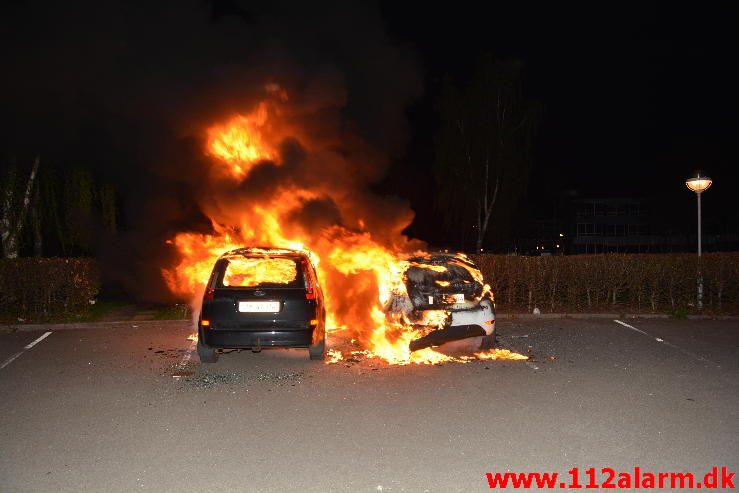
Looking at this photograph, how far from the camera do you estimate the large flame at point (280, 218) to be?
1124 cm

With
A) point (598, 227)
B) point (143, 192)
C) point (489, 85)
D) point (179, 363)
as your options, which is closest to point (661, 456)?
point (179, 363)

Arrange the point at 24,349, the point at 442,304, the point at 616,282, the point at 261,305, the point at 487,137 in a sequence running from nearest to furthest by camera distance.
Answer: the point at 261,305 → the point at 442,304 → the point at 24,349 → the point at 616,282 → the point at 487,137

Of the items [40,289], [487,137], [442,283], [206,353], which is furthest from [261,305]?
[487,137]

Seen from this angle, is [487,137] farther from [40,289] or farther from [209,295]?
[209,295]

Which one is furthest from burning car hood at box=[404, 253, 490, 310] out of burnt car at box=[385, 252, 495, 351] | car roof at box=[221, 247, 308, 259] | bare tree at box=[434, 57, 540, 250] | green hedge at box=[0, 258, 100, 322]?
bare tree at box=[434, 57, 540, 250]

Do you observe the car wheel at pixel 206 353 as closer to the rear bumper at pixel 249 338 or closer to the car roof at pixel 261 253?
the rear bumper at pixel 249 338

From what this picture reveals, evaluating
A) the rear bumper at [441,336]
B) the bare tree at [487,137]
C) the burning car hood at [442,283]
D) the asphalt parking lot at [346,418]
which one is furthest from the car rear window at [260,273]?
the bare tree at [487,137]

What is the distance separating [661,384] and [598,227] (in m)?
82.8

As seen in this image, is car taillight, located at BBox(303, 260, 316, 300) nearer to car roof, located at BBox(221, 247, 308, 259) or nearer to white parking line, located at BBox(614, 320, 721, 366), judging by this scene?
car roof, located at BBox(221, 247, 308, 259)

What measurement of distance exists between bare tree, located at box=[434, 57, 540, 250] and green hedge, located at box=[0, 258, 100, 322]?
20.8 m

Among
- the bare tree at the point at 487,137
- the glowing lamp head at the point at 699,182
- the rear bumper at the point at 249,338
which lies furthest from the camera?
the bare tree at the point at 487,137

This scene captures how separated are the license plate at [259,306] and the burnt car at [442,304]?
5.54 ft

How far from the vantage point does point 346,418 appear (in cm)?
564

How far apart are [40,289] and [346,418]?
1001 cm
